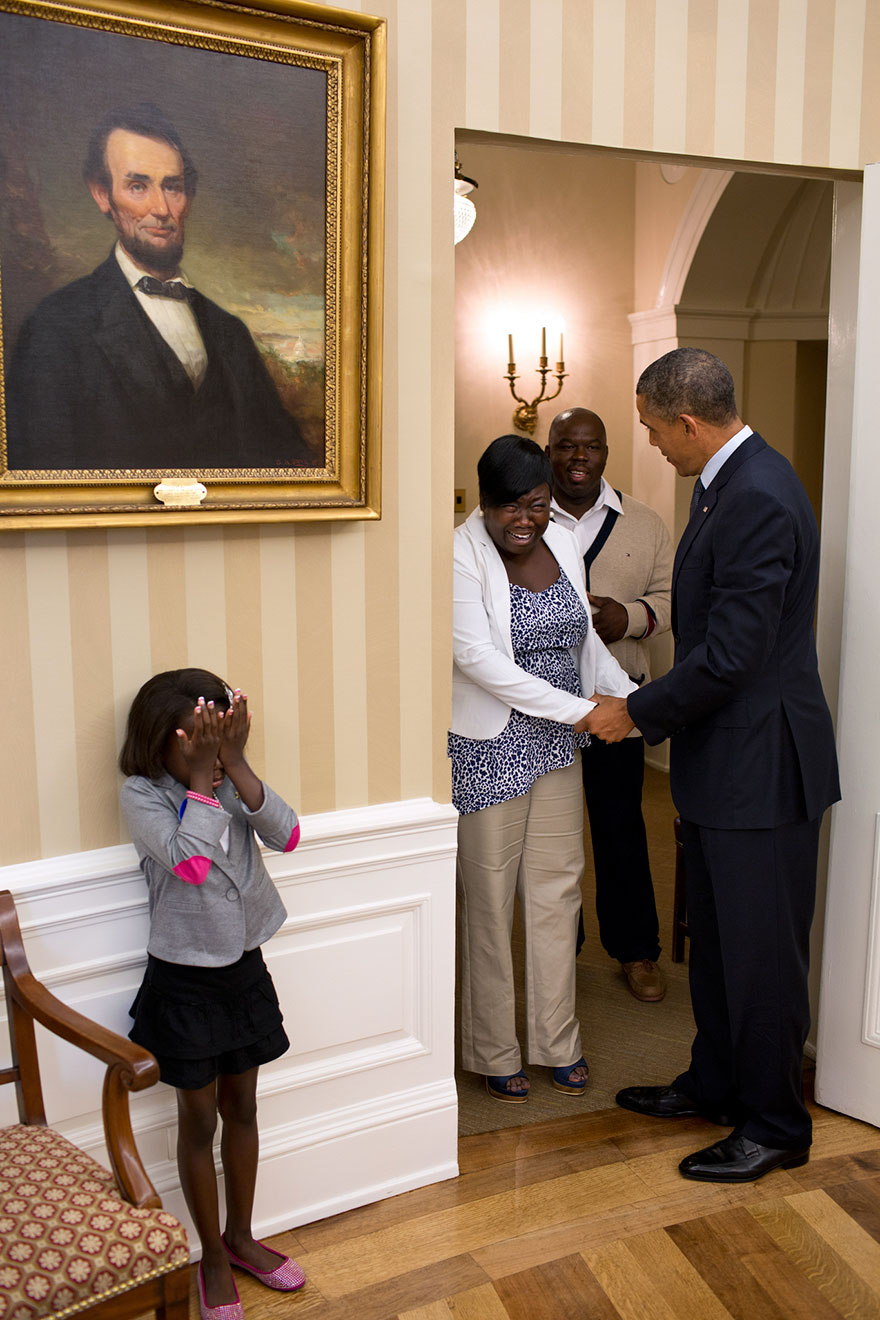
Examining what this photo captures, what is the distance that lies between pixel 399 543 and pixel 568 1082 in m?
1.52

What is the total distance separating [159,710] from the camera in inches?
80.1

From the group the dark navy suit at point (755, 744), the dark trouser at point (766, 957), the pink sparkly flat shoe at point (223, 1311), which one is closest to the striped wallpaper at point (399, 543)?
the dark navy suit at point (755, 744)

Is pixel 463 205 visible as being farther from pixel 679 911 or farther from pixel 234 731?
pixel 234 731

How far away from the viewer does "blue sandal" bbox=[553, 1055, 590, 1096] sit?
9.86 ft

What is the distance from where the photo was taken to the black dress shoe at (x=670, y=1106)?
2.86 metres

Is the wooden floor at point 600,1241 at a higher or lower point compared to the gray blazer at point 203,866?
lower

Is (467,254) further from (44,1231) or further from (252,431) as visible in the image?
(44,1231)

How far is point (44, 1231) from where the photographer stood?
1.64 metres

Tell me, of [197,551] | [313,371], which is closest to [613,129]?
[313,371]

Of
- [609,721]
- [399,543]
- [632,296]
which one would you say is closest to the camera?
[399,543]

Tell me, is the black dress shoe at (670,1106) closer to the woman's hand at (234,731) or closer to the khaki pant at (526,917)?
the khaki pant at (526,917)

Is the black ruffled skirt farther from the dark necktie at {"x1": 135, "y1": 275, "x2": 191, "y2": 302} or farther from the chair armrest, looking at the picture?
the dark necktie at {"x1": 135, "y1": 275, "x2": 191, "y2": 302}

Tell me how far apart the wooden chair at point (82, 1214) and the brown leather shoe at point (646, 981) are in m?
2.07

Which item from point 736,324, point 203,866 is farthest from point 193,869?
point 736,324
